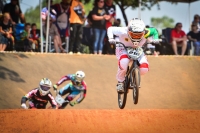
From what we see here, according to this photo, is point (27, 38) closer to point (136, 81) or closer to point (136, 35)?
point (136, 35)

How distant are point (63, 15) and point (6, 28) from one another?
1921 millimetres

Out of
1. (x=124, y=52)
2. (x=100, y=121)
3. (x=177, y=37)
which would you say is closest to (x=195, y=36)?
(x=177, y=37)

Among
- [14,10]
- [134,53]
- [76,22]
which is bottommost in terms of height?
[134,53]

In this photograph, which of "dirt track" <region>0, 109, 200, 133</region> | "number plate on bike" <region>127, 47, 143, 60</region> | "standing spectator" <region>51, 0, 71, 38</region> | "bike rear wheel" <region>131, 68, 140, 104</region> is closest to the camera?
"dirt track" <region>0, 109, 200, 133</region>

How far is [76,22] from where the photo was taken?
54.4ft

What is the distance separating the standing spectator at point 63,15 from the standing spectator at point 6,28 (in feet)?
5.23

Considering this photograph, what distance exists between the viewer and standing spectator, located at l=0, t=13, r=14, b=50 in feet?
51.0

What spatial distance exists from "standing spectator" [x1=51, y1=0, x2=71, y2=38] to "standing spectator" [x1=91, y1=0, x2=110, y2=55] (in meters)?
0.89

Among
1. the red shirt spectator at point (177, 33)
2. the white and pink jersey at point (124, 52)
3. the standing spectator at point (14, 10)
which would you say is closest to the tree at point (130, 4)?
the red shirt spectator at point (177, 33)

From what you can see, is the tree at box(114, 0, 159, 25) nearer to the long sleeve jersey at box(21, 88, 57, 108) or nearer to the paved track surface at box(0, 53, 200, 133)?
the paved track surface at box(0, 53, 200, 133)

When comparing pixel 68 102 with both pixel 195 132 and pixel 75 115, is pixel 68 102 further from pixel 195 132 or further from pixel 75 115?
pixel 195 132

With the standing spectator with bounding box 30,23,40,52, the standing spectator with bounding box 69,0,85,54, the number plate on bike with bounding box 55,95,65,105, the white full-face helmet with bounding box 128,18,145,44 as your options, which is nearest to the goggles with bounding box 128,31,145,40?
the white full-face helmet with bounding box 128,18,145,44

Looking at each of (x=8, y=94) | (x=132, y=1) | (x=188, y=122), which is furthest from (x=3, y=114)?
(x=132, y=1)

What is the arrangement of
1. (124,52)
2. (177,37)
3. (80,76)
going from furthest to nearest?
(177,37)
(80,76)
(124,52)
